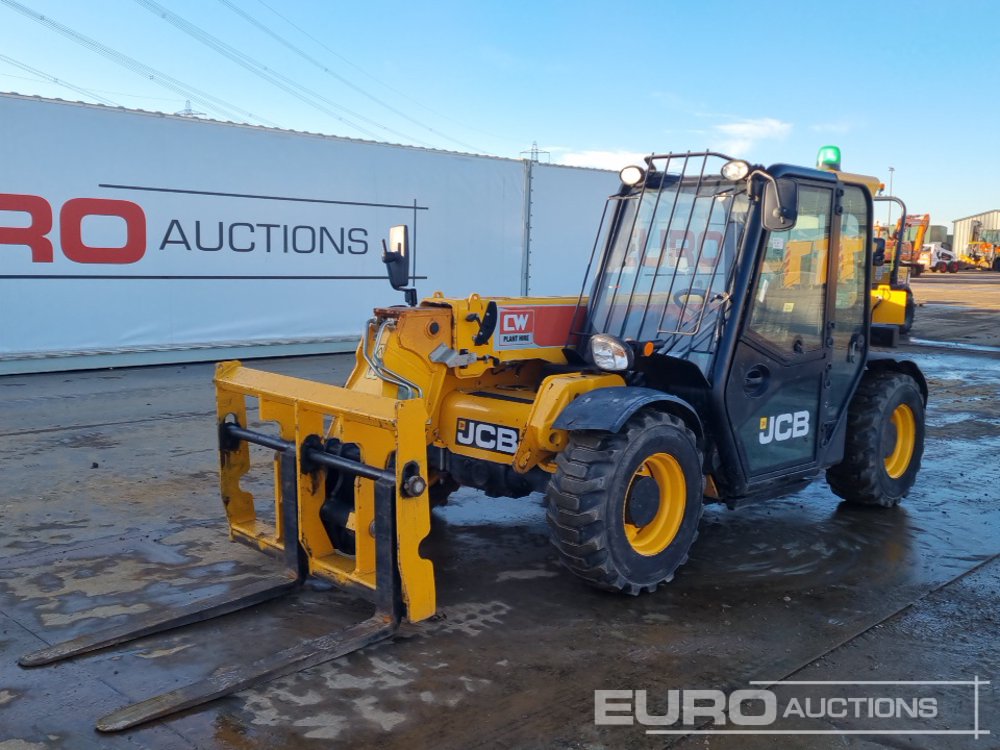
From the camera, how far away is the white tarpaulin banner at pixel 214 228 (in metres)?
10.6

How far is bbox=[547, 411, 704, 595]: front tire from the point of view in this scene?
13.0 feet

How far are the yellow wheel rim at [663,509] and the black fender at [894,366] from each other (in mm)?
2095

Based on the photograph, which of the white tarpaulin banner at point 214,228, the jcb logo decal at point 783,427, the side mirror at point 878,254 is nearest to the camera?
the jcb logo decal at point 783,427

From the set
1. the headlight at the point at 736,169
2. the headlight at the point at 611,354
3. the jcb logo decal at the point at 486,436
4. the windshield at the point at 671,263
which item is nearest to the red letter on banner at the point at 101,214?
the windshield at the point at 671,263

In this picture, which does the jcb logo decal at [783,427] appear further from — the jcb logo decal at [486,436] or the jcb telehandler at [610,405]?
the jcb logo decal at [486,436]

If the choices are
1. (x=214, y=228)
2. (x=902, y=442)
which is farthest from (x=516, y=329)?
(x=214, y=228)

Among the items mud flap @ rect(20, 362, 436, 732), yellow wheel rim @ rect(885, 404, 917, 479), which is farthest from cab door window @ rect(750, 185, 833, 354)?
mud flap @ rect(20, 362, 436, 732)

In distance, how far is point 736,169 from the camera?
459 cm

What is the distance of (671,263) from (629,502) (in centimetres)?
150

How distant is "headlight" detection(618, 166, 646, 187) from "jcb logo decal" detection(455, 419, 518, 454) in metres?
1.70

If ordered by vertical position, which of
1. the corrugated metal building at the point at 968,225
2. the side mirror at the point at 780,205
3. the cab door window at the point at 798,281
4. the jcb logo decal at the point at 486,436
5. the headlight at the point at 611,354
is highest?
the corrugated metal building at the point at 968,225

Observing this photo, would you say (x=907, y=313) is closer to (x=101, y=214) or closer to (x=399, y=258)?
(x=101, y=214)

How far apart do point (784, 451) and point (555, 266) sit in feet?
36.1

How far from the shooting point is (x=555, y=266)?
15.7m
